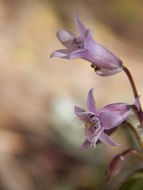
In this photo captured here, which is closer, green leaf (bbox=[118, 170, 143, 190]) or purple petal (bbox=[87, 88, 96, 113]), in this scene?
purple petal (bbox=[87, 88, 96, 113])

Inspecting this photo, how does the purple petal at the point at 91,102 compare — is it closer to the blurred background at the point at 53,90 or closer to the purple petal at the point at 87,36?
the purple petal at the point at 87,36

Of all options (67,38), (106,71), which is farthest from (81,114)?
(67,38)

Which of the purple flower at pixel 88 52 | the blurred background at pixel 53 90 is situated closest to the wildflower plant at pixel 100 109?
the purple flower at pixel 88 52

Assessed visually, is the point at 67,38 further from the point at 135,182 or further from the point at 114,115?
the point at 135,182

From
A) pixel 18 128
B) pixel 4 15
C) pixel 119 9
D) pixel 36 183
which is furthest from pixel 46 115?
pixel 119 9

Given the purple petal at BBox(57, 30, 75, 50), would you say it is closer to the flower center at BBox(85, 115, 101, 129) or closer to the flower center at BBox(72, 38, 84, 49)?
the flower center at BBox(72, 38, 84, 49)

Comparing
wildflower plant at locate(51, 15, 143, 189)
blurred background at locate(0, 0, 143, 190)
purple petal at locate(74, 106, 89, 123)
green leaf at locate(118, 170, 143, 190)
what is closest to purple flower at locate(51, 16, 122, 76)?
wildflower plant at locate(51, 15, 143, 189)
